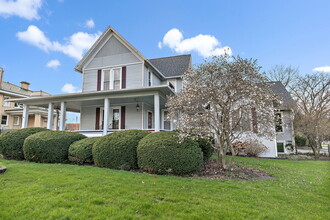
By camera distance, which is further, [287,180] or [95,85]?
[95,85]

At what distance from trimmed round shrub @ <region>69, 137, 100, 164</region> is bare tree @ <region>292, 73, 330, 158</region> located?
15.0 m

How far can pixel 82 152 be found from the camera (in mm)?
7609

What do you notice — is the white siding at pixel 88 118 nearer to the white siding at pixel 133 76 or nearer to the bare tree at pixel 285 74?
the white siding at pixel 133 76

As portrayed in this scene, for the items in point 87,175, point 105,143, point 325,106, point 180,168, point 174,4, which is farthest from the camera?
point 325,106

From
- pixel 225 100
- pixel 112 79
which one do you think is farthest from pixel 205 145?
pixel 112 79

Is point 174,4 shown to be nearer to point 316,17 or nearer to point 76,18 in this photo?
point 76,18

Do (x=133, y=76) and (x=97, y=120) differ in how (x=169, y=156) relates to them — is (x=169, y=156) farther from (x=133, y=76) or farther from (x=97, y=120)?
(x=97, y=120)

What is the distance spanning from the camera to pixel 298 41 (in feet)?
39.0

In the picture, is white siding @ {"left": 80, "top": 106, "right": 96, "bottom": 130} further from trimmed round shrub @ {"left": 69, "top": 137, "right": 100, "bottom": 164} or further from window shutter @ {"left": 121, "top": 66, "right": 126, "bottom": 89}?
trimmed round shrub @ {"left": 69, "top": 137, "right": 100, "bottom": 164}

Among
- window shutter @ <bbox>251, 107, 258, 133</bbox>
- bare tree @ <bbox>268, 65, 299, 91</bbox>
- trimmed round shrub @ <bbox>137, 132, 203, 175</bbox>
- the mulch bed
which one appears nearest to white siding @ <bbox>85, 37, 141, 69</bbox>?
trimmed round shrub @ <bbox>137, 132, 203, 175</bbox>

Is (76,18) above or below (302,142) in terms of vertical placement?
above

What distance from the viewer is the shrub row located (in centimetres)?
598

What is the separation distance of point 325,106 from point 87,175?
19785mm

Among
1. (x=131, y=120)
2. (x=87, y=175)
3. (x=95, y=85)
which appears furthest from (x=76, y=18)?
(x=87, y=175)
